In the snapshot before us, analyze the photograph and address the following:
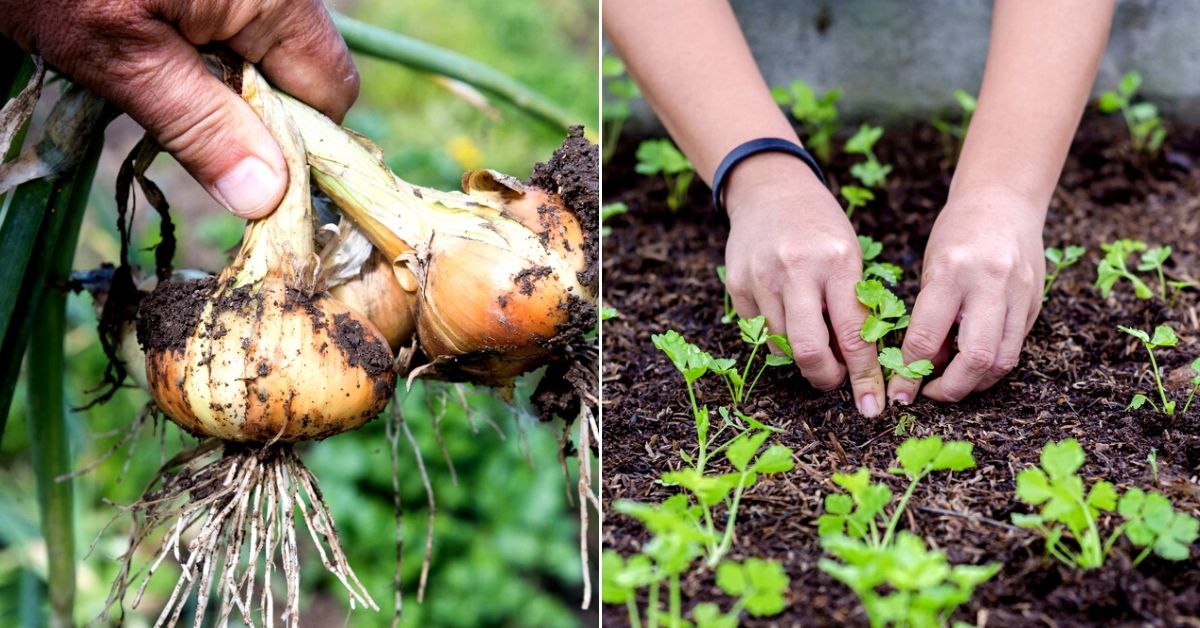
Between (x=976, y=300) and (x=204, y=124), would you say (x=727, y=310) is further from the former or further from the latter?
(x=204, y=124)

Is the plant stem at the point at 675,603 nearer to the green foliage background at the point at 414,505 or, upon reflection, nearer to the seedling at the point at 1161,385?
the seedling at the point at 1161,385

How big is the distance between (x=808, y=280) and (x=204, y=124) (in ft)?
2.25

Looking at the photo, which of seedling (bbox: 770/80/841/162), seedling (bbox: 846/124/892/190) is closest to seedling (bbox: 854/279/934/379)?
seedling (bbox: 846/124/892/190)

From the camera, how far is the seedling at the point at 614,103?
6.89ft

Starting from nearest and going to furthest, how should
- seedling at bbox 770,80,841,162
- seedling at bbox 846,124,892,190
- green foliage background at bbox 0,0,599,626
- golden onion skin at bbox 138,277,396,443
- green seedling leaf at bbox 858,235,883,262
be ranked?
golden onion skin at bbox 138,277,396,443 < green seedling leaf at bbox 858,235,883,262 < seedling at bbox 846,124,892,190 < seedling at bbox 770,80,841,162 < green foliage background at bbox 0,0,599,626

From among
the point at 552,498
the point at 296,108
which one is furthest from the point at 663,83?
the point at 552,498

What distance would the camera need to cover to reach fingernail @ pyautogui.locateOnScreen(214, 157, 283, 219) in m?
1.11

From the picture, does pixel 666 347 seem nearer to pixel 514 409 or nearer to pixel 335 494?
pixel 514 409

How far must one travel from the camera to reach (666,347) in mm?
1254

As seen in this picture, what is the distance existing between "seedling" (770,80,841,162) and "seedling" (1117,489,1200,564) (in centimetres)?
115

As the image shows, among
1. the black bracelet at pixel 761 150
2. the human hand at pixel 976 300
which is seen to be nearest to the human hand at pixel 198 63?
the black bracelet at pixel 761 150

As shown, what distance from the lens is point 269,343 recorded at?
1.06 metres

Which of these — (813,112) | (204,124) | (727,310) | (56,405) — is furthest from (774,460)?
(813,112)

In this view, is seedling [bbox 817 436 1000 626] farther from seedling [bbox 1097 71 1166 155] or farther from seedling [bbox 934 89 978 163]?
seedling [bbox 1097 71 1166 155]
